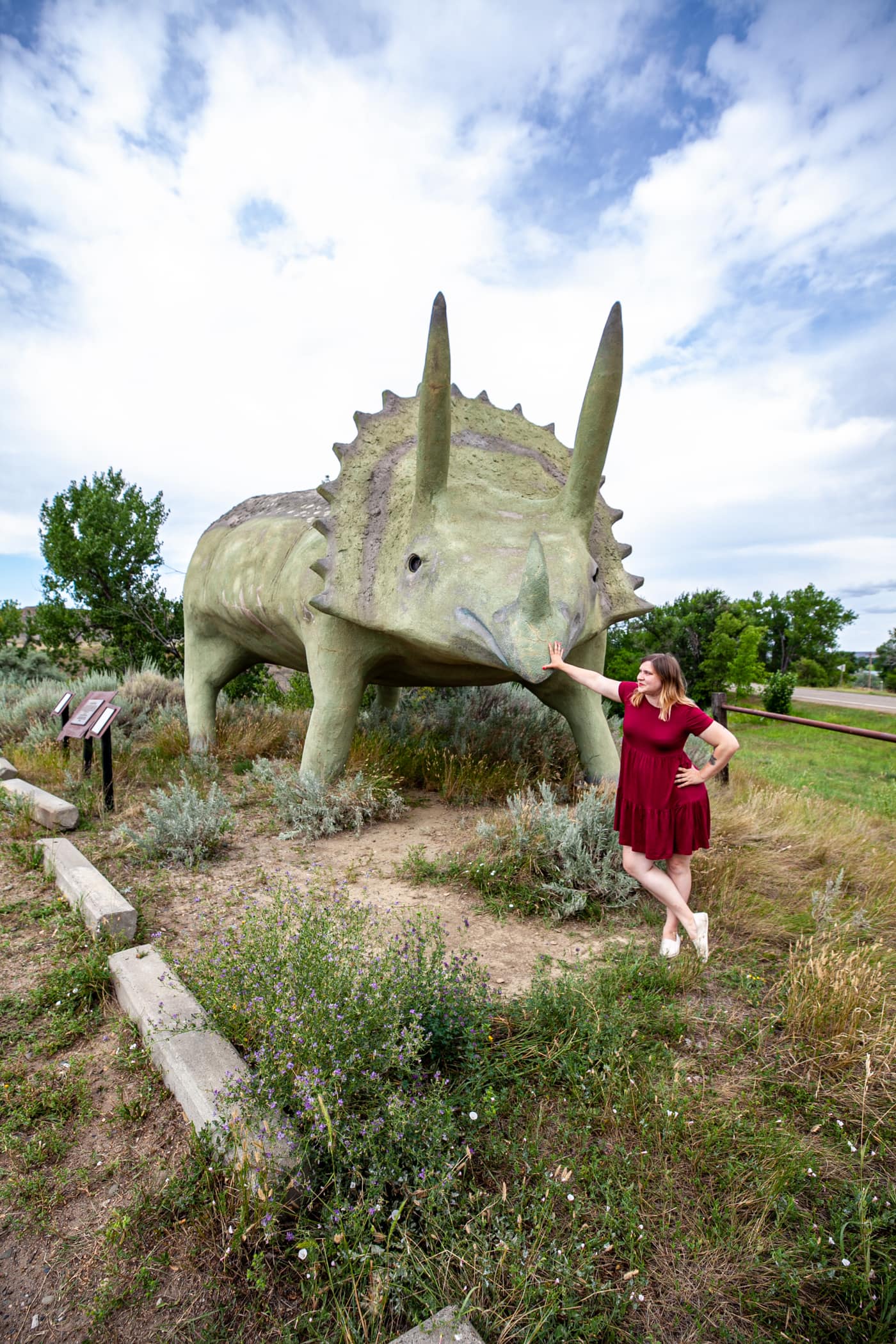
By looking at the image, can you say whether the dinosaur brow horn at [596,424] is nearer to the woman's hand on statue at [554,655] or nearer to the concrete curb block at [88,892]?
the woman's hand on statue at [554,655]

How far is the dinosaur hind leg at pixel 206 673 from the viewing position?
21.0ft

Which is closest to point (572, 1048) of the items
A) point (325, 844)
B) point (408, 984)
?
point (408, 984)

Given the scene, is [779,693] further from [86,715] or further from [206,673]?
[86,715]

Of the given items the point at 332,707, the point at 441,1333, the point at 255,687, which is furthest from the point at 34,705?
the point at 441,1333

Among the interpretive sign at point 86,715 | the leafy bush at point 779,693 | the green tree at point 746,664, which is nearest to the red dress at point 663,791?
the interpretive sign at point 86,715

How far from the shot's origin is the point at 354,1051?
1.88 meters

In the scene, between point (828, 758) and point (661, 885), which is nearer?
point (661, 885)

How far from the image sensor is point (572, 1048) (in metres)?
2.23

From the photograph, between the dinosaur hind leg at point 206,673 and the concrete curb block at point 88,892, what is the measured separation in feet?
7.65

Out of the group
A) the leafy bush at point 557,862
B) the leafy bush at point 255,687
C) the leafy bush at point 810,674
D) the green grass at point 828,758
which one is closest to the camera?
the leafy bush at point 557,862

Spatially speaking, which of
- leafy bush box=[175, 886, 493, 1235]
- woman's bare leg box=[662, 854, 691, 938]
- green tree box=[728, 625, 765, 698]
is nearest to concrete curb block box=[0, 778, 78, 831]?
leafy bush box=[175, 886, 493, 1235]

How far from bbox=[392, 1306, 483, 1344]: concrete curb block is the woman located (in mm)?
1657

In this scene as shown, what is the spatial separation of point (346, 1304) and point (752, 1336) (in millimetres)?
835

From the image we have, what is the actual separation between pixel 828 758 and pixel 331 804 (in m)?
11.8
